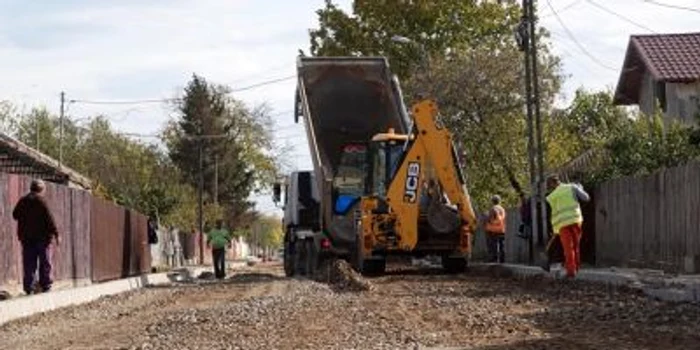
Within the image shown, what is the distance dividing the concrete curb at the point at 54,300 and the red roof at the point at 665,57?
63.5ft

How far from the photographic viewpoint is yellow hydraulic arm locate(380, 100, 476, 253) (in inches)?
827

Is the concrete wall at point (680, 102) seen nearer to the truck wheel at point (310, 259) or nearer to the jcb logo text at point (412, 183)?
the truck wheel at point (310, 259)

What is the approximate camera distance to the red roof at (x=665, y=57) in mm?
35031

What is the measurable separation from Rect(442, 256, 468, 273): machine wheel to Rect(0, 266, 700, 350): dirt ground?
5881 millimetres

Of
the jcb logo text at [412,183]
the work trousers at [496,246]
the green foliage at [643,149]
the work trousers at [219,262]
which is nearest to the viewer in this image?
the jcb logo text at [412,183]

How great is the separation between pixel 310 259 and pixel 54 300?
11.6 meters

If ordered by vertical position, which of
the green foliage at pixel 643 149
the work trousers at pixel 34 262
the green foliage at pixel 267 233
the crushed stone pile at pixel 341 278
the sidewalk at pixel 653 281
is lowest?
the green foliage at pixel 267 233

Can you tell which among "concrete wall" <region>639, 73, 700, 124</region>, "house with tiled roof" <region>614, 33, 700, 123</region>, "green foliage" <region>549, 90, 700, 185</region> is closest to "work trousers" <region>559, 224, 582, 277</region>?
"green foliage" <region>549, 90, 700, 185</region>

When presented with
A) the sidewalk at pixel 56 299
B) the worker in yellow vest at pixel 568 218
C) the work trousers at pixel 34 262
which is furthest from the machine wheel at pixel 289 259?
the work trousers at pixel 34 262

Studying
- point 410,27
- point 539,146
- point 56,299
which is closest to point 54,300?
point 56,299

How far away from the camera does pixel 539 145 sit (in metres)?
27.7

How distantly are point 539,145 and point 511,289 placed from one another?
11515 millimetres

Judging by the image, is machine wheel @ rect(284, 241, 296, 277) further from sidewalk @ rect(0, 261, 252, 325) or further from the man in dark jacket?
the man in dark jacket

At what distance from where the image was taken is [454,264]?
898 inches
